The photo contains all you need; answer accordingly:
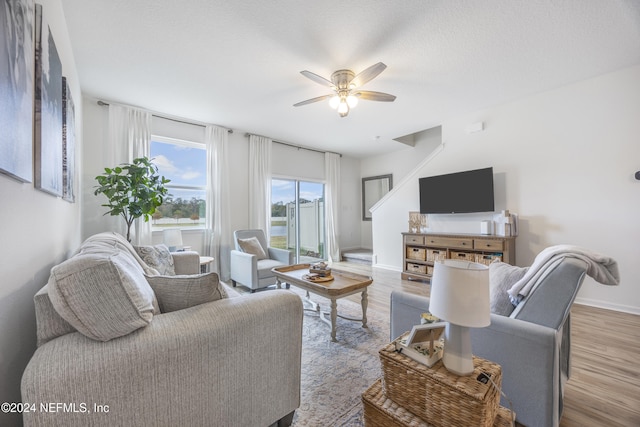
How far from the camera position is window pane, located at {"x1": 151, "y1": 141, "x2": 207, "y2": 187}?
3.88 m

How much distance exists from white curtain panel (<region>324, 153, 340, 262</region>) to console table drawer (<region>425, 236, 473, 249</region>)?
2471 millimetres

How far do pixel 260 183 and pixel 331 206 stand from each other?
199 cm

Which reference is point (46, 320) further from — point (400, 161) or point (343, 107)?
point (400, 161)

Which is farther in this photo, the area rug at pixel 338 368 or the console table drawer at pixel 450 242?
the console table drawer at pixel 450 242

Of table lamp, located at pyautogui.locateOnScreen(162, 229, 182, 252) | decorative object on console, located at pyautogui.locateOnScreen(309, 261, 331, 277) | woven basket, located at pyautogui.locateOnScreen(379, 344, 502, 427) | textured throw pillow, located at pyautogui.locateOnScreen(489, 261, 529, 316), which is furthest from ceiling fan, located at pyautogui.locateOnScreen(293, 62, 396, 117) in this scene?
table lamp, located at pyautogui.locateOnScreen(162, 229, 182, 252)

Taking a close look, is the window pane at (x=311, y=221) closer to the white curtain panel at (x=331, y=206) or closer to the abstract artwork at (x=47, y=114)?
the white curtain panel at (x=331, y=206)

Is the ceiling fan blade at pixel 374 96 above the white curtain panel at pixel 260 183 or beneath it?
above

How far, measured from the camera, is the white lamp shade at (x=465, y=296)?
0.92m

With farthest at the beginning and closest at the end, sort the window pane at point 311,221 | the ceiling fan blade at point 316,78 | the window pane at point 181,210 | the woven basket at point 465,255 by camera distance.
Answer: the window pane at point 311,221
the window pane at point 181,210
the woven basket at point 465,255
the ceiling fan blade at point 316,78

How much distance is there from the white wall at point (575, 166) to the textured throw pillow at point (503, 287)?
2474mm

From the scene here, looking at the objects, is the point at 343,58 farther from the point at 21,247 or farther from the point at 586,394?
the point at 586,394

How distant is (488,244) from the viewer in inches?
135

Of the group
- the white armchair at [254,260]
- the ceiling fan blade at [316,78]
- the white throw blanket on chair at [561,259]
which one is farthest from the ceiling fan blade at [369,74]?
the white armchair at [254,260]

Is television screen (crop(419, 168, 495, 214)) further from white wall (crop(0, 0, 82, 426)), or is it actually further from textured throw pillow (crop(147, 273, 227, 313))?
white wall (crop(0, 0, 82, 426))
